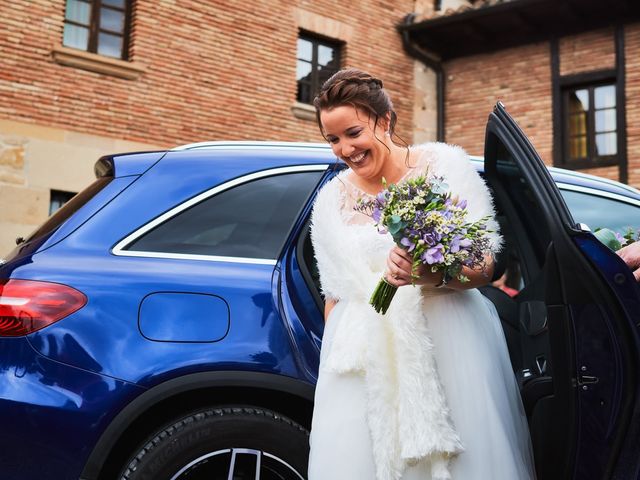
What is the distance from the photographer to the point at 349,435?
207cm

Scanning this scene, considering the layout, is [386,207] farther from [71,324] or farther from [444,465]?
[71,324]

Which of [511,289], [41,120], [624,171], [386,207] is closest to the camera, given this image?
[386,207]

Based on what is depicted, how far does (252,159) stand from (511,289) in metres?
1.67

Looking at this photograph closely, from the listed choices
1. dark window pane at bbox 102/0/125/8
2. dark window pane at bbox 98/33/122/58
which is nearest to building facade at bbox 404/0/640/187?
dark window pane at bbox 102/0/125/8

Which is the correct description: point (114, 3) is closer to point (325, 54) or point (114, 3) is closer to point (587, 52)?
point (325, 54)

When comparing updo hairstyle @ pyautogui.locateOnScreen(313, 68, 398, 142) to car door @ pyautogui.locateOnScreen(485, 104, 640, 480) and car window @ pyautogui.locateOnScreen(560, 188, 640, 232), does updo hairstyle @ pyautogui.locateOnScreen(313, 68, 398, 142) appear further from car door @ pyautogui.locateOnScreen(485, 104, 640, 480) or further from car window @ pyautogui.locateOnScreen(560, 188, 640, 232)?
car window @ pyautogui.locateOnScreen(560, 188, 640, 232)

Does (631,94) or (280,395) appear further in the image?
(631,94)

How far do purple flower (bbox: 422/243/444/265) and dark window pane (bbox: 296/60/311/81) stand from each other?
1157 cm

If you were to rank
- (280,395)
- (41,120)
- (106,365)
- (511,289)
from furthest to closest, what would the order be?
1. (41,120)
2. (511,289)
3. (280,395)
4. (106,365)

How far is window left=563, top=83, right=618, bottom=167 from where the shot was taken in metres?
13.6

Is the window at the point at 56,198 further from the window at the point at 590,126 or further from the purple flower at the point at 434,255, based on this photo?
the purple flower at the point at 434,255

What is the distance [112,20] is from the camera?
11.1m

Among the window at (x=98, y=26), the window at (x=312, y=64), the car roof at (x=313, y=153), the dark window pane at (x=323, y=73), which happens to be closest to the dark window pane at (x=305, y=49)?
the window at (x=312, y=64)

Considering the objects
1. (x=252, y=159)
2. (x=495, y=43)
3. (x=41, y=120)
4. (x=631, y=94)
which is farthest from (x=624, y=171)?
(x=252, y=159)
